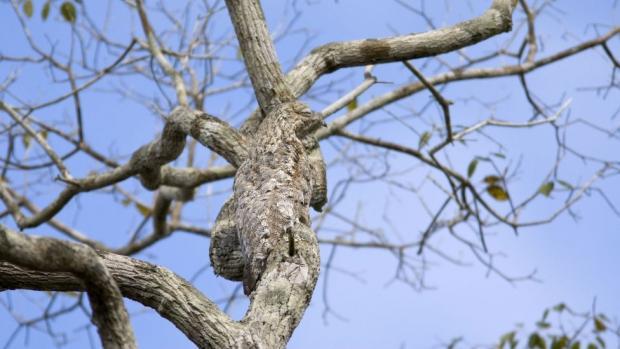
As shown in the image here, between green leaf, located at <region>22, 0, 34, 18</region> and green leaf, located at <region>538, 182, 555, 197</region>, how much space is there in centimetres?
289

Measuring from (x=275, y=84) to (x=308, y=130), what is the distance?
0.23m

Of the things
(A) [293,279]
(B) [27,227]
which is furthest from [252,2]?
(B) [27,227]

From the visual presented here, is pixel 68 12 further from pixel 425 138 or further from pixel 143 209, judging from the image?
pixel 425 138

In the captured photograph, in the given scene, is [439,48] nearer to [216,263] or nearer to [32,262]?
[216,263]

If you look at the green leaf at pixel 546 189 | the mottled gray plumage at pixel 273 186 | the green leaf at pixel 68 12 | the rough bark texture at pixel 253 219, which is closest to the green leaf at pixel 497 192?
the green leaf at pixel 546 189

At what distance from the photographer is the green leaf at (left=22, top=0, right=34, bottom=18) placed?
16.0 ft

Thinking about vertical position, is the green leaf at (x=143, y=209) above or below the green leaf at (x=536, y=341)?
above

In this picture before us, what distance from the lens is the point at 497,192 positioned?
Result: 446 centimetres

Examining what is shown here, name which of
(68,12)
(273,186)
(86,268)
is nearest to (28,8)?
(68,12)

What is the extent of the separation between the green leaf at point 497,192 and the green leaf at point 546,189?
0.56 feet

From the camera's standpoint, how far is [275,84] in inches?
110

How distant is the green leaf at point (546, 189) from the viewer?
14.4ft

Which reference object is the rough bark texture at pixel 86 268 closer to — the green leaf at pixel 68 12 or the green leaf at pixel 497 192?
the green leaf at pixel 497 192

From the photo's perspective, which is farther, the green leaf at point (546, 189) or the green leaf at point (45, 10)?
the green leaf at point (45, 10)
